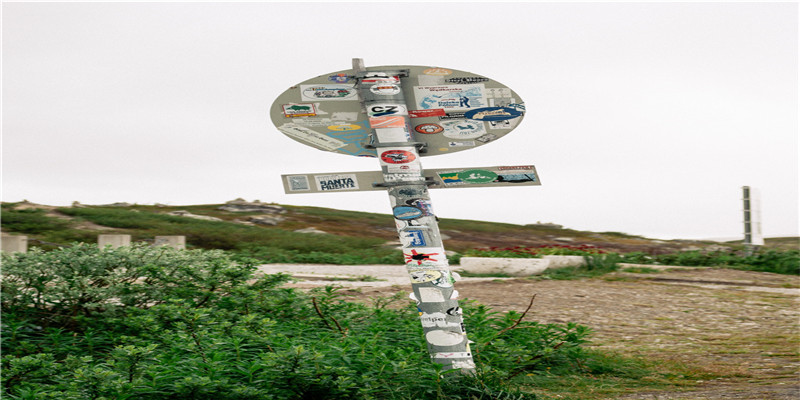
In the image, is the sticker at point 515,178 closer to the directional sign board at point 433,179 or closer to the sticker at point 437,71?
the directional sign board at point 433,179

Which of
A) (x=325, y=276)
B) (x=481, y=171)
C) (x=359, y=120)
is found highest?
(x=359, y=120)

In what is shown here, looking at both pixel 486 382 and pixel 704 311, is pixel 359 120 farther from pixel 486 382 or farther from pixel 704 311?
pixel 704 311

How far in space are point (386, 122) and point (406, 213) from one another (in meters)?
0.63

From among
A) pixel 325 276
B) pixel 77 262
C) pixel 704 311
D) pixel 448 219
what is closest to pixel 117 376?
pixel 77 262

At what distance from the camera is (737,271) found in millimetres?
12148

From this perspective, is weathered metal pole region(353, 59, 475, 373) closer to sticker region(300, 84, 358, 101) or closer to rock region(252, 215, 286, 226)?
sticker region(300, 84, 358, 101)

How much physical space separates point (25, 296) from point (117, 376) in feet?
7.24

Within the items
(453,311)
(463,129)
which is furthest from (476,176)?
(453,311)

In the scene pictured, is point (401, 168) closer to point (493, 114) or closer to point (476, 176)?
point (476, 176)

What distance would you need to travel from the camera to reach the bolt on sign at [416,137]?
376 cm

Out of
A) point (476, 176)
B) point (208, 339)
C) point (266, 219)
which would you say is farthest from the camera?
point (266, 219)

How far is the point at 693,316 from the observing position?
24.5ft

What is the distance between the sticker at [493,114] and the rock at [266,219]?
22.8 meters

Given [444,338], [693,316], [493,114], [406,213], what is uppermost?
[493,114]
